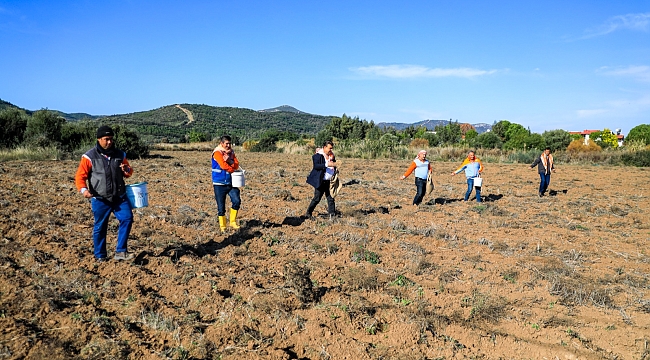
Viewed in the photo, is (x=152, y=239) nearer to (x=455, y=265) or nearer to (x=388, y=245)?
(x=388, y=245)

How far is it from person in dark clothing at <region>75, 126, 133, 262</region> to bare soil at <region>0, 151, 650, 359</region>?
1.59 ft

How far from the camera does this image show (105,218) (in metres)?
5.69

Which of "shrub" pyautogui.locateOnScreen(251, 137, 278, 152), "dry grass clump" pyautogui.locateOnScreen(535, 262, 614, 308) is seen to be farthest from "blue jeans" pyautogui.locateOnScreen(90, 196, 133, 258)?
"shrub" pyautogui.locateOnScreen(251, 137, 278, 152)

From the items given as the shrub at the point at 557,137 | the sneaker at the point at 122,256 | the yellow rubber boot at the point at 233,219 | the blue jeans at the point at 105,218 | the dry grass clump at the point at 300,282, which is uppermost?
the shrub at the point at 557,137

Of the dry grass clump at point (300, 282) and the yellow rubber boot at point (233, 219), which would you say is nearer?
the dry grass clump at point (300, 282)

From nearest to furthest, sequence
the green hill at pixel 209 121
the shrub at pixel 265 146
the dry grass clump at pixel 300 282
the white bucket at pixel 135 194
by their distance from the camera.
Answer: the dry grass clump at pixel 300 282, the white bucket at pixel 135 194, the shrub at pixel 265 146, the green hill at pixel 209 121

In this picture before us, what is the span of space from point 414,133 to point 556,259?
221 feet

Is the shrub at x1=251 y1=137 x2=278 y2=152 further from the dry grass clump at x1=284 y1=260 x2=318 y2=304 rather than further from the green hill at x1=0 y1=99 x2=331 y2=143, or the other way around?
the dry grass clump at x1=284 y1=260 x2=318 y2=304

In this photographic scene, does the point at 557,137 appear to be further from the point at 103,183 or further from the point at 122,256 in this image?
the point at 103,183

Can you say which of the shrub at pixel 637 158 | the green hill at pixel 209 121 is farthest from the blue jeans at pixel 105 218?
the green hill at pixel 209 121

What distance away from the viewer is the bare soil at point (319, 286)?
4.22 metres

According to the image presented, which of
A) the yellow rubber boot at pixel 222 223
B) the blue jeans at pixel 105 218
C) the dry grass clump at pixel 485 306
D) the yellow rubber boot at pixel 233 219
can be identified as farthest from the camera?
the yellow rubber boot at pixel 233 219

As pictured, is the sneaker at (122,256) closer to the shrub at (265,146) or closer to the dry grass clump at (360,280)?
the dry grass clump at (360,280)

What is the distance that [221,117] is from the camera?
9525 cm
